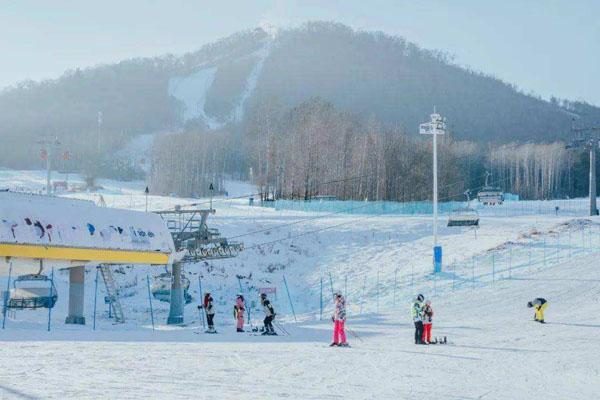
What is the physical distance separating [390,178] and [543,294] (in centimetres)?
5724

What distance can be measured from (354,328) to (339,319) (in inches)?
282

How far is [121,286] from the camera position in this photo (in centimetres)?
4522

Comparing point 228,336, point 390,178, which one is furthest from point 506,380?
point 390,178

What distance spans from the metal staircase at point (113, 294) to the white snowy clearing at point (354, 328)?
746 millimetres

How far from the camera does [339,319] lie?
21609 millimetres

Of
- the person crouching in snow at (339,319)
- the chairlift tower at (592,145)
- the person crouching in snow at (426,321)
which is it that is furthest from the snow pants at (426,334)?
the chairlift tower at (592,145)

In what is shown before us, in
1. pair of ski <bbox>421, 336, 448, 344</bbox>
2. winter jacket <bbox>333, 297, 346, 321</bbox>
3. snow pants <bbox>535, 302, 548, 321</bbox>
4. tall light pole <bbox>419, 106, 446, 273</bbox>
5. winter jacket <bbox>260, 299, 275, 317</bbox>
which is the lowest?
pair of ski <bbox>421, 336, 448, 344</bbox>

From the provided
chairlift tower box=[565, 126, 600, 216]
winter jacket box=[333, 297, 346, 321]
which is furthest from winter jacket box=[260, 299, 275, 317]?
chairlift tower box=[565, 126, 600, 216]

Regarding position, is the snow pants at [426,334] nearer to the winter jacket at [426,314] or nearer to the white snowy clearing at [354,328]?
the winter jacket at [426,314]

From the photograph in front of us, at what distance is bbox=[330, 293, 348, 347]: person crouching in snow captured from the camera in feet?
69.9

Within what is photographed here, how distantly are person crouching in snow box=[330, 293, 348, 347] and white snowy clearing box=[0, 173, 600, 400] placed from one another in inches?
34.2

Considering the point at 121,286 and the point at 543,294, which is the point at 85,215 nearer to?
the point at 121,286

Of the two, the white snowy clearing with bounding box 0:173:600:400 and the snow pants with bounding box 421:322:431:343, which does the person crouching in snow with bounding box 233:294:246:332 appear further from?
the snow pants with bounding box 421:322:431:343

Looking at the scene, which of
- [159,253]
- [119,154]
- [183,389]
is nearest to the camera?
[183,389]
